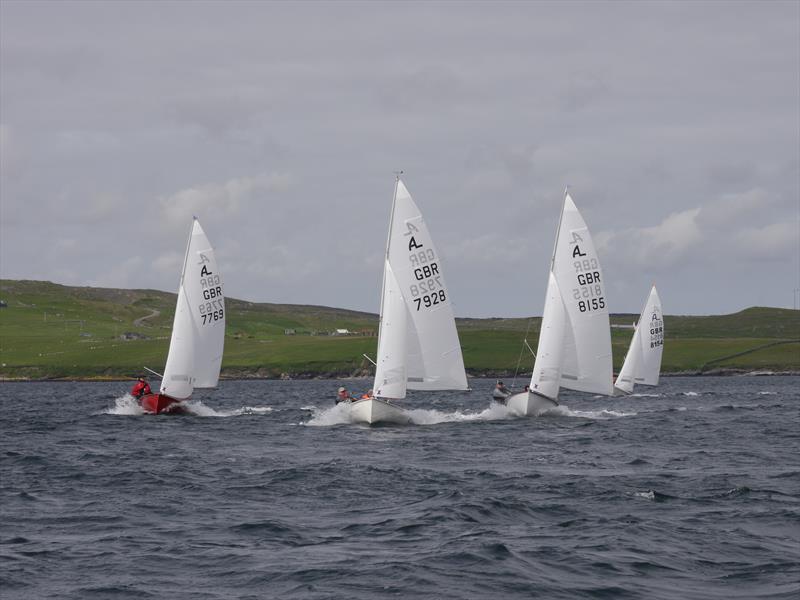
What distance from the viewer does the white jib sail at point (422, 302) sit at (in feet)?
173

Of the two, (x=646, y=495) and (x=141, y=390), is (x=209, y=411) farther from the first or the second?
(x=646, y=495)

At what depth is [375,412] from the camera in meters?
52.8

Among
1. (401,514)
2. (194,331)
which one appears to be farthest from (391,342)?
(401,514)

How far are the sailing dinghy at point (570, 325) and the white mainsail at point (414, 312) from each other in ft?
20.7

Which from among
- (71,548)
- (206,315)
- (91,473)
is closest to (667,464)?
(91,473)

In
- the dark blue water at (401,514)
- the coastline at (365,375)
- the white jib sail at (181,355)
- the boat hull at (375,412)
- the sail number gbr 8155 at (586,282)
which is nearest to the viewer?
the dark blue water at (401,514)

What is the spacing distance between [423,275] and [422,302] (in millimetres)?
1344

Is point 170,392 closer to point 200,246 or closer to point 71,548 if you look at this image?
point 200,246

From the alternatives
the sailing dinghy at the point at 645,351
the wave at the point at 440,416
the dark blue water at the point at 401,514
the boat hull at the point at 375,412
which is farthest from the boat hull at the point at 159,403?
the sailing dinghy at the point at 645,351

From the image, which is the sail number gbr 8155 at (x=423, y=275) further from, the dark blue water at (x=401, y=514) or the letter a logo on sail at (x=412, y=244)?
the dark blue water at (x=401, y=514)

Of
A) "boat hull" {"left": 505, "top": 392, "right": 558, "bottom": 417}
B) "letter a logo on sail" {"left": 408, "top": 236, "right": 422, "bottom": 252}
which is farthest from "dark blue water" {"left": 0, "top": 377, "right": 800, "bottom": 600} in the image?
"letter a logo on sail" {"left": 408, "top": 236, "right": 422, "bottom": 252}

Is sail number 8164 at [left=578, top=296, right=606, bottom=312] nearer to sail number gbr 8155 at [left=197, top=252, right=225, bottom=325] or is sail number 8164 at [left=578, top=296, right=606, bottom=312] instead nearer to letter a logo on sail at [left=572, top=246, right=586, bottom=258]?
letter a logo on sail at [left=572, top=246, right=586, bottom=258]

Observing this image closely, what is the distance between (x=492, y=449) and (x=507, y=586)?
23.5m

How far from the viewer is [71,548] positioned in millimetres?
23250
